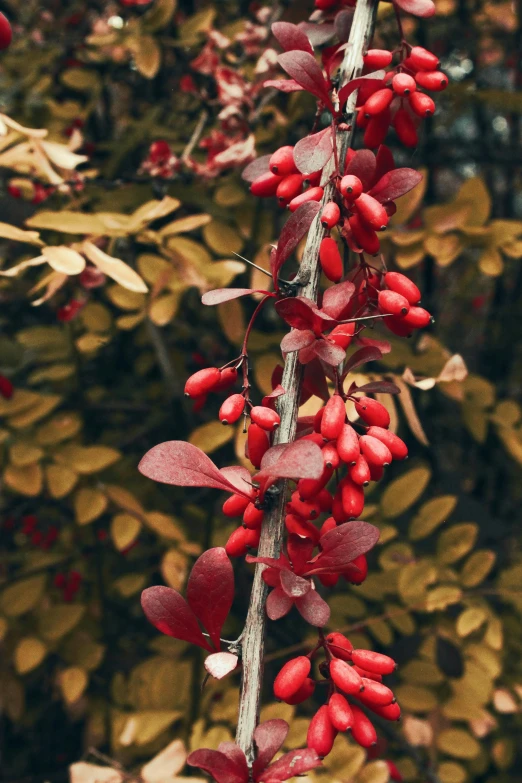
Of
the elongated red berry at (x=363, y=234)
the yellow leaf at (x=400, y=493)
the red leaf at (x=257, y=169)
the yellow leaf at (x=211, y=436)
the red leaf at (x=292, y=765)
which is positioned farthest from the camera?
the yellow leaf at (x=400, y=493)

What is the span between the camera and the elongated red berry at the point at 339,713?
553mm

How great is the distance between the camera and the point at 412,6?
0.69 meters

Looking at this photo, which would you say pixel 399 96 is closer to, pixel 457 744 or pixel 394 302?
pixel 394 302

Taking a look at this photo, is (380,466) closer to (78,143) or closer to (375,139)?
(375,139)

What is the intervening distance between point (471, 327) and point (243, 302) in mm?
1737

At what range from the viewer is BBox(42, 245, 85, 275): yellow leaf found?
36.6 inches

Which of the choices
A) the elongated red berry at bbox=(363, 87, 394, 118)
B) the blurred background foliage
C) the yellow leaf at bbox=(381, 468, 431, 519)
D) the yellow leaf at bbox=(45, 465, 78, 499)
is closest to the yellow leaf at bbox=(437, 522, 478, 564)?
the blurred background foliage

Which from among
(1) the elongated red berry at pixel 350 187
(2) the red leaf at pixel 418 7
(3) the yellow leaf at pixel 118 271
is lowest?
(3) the yellow leaf at pixel 118 271

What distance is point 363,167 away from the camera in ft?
2.14

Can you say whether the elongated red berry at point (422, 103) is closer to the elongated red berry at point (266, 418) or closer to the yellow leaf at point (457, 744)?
the elongated red berry at point (266, 418)

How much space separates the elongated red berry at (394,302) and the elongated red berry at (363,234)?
0.15 ft

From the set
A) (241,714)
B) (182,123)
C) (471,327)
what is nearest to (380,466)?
(241,714)

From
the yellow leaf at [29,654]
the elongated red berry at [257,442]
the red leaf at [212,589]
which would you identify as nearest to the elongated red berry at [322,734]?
the red leaf at [212,589]

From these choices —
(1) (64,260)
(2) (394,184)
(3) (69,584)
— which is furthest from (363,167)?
(3) (69,584)
